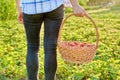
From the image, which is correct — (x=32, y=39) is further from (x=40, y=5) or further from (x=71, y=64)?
(x=71, y=64)

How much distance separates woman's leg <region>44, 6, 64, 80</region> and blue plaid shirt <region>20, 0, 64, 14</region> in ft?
0.19

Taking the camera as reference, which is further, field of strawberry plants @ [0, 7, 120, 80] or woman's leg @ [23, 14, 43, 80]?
field of strawberry plants @ [0, 7, 120, 80]

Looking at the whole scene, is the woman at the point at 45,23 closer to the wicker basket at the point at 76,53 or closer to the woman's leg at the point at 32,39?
the woman's leg at the point at 32,39

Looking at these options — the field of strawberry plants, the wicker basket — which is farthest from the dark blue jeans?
the field of strawberry plants

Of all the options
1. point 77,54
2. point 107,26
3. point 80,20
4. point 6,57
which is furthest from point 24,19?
point 80,20

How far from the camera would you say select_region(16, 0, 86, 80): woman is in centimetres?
369

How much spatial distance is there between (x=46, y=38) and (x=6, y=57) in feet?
6.90

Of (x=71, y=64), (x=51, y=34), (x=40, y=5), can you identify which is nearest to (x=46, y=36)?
(x=51, y=34)

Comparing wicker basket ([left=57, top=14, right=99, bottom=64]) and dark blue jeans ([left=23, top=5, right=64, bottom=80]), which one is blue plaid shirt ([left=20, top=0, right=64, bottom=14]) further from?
wicker basket ([left=57, top=14, right=99, bottom=64])

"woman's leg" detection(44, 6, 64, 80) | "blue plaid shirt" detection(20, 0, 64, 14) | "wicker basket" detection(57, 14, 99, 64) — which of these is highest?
"blue plaid shirt" detection(20, 0, 64, 14)

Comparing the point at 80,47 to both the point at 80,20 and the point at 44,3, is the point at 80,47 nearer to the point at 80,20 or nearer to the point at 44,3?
the point at 44,3

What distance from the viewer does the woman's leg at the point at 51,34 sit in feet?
12.4

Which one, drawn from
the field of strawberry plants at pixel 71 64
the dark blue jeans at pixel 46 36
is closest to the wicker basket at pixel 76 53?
the dark blue jeans at pixel 46 36

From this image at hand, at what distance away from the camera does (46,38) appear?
386cm
